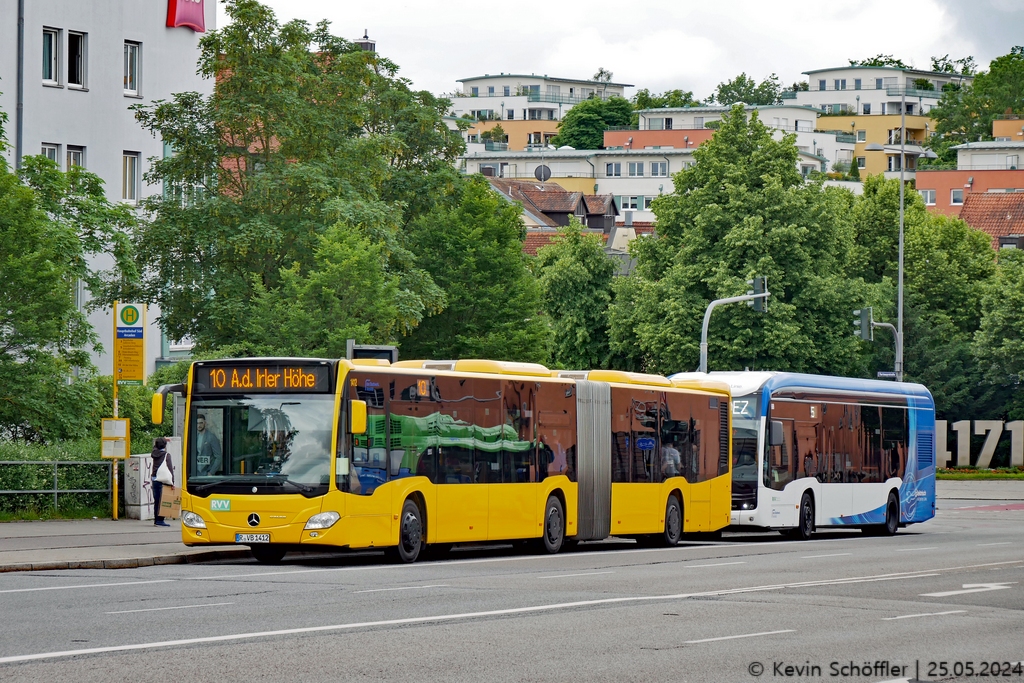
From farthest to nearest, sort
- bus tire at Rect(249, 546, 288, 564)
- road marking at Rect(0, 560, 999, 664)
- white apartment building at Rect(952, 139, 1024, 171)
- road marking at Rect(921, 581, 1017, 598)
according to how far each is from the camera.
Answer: white apartment building at Rect(952, 139, 1024, 171)
bus tire at Rect(249, 546, 288, 564)
road marking at Rect(921, 581, 1017, 598)
road marking at Rect(0, 560, 999, 664)

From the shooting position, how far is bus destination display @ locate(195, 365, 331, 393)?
70.1 feet

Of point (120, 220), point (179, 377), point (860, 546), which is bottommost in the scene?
point (860, 546)

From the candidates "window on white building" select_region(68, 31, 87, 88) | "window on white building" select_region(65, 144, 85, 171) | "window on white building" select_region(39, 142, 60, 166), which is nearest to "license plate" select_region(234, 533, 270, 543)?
"window on white building" select_region(39, 142, 60, 166)

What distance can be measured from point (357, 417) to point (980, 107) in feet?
450

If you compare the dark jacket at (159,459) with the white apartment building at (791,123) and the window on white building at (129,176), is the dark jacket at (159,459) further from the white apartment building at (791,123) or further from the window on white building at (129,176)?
the white apartment building at (791,123)

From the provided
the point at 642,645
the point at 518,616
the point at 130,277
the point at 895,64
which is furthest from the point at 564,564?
the point at 895,64

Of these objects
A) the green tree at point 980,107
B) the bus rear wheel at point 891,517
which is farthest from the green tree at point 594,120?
the bus rear wheel at point 891,517

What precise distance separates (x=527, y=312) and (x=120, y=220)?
27.0 metres

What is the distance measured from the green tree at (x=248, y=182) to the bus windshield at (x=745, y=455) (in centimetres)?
1137

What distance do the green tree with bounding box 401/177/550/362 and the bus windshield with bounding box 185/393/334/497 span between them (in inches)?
1467

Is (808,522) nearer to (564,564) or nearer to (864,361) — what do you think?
(564,564)

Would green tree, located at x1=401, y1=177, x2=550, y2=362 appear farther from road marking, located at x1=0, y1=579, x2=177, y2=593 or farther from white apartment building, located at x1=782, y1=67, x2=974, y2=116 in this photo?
white apartment building, located at x1=782, y1=67, x2=974, y2=116

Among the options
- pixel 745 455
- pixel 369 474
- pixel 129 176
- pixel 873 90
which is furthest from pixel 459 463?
pixel 873 90

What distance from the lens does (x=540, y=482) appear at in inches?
1000
